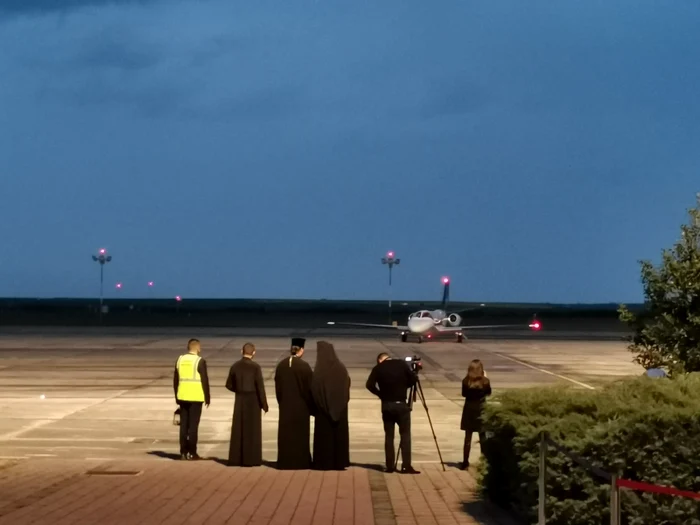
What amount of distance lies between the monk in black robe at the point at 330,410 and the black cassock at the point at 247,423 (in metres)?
0.91

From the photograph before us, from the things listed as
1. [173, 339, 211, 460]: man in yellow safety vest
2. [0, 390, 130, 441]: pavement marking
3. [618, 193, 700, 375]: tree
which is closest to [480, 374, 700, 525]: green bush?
[618, 193, 700, 375]: tree

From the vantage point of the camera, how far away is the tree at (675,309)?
14500mm

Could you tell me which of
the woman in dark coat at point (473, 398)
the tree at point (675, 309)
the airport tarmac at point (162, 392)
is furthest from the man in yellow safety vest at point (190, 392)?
the tree at point (675, 309)

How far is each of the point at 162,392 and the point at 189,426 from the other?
1171 cm

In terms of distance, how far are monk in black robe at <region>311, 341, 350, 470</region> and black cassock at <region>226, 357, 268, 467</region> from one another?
0.91 m

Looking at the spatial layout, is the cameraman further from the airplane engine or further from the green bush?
the airplane engine

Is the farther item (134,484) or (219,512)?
(134,484)

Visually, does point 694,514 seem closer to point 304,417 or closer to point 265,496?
point 265,496

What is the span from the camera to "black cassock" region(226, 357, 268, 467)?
15.4 meters

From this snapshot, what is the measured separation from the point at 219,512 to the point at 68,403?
14.2 metres

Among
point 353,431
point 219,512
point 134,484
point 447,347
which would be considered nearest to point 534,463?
point 219,512

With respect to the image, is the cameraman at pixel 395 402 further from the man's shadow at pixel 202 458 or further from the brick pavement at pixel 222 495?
the man's shadow at pixel 202 458

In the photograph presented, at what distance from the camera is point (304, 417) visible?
15336mm

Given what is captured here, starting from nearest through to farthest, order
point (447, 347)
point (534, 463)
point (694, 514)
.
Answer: point (694, 514)
point (534, 463)
point (447, 347)
